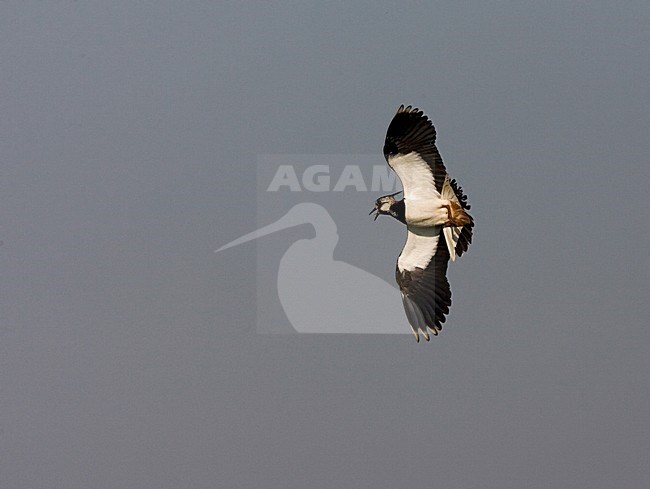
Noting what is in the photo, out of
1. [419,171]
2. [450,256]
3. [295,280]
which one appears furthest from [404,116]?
[295,280]

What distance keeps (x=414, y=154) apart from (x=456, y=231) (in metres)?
0.54

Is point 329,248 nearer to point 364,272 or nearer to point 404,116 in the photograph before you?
point 364,272

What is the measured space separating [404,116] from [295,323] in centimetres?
159

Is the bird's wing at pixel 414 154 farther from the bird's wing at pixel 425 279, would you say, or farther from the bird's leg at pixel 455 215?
the bird's wing at pixel 425 279

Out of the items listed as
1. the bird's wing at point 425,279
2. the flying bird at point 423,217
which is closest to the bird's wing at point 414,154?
the flying bird at point 423,217

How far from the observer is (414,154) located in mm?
6160

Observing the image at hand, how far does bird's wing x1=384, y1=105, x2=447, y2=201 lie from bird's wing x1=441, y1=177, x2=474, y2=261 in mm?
48

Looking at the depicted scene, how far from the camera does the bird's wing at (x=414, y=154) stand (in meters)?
6.09

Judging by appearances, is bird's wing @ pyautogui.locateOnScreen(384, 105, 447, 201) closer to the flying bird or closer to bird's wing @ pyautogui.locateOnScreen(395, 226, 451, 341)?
the flying bird

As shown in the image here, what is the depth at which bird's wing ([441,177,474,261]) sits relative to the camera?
20.4 feet

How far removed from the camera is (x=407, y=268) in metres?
6.35

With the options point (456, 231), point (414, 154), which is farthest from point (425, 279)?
point (414, 154)

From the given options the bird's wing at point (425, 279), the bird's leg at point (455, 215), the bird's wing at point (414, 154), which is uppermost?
the bird's wing at point (414, 154)

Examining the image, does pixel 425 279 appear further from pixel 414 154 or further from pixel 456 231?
pixel 414 154
